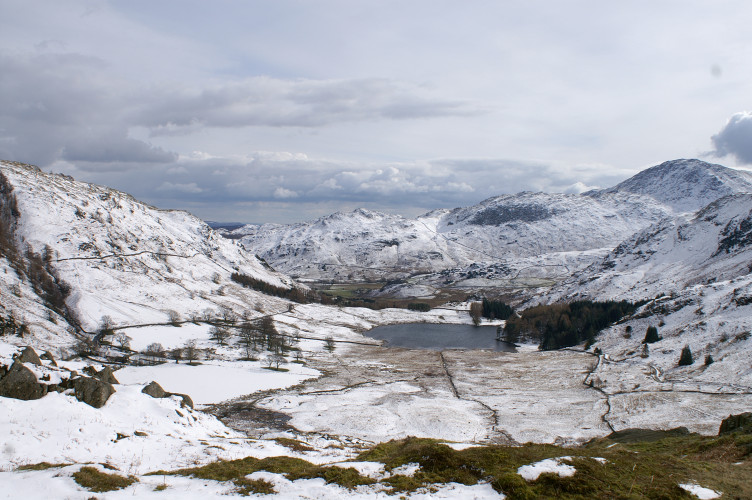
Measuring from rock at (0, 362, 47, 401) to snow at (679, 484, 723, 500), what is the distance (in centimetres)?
4234

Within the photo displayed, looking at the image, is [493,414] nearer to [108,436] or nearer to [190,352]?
[108,436]

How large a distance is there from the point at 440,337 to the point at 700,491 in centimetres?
15625

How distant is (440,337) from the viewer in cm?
17238

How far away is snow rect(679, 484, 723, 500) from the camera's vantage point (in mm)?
18125

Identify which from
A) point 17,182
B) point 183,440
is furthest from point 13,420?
point 17,182

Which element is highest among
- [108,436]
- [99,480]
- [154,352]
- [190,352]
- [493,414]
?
[99,480]

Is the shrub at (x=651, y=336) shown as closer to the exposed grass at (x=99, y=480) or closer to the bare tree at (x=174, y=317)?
the exposed grass at (x=99, y=480)

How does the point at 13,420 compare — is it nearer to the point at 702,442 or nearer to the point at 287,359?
the point at 702,442

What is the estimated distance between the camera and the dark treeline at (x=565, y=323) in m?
136

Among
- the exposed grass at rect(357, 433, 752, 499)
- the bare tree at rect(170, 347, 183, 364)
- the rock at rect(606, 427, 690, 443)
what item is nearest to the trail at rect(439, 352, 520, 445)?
the rock at rect(606, 427, 690, 443)

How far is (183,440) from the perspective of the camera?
3388 cm

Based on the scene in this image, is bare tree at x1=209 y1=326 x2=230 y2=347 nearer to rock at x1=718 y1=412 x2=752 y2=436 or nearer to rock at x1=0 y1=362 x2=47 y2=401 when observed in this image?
rock at x1=0 y1=362 x2=47 y2=401

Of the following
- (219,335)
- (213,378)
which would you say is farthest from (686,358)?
(219,335)

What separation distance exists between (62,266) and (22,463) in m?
159
